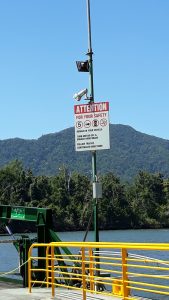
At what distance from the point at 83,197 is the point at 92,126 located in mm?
115016

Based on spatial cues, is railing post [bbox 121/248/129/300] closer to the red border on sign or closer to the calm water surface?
the red border on sign

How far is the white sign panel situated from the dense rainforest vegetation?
348 feet

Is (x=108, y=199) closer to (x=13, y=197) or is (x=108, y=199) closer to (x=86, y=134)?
(x=13, y=197)

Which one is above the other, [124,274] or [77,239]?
[124,274]

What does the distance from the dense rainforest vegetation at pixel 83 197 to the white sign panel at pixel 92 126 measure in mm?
105969

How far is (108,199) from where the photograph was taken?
135 metres

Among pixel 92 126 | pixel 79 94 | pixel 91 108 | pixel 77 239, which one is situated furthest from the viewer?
pixel 77 239

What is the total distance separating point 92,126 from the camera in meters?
14.5

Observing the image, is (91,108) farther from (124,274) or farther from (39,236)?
(124,274)

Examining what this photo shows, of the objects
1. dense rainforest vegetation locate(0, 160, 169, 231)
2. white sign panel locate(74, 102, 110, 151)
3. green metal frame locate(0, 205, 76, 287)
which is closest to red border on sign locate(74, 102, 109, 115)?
white sign panel locate(74, 102, 110, 151)

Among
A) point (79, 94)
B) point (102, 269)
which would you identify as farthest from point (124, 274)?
point (79, 94)

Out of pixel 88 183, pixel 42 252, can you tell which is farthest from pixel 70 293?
pixel 88 183

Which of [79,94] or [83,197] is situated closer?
[79,94]

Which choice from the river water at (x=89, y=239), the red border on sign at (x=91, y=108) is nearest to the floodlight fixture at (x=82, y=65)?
the red border on sign at (x=91, y=108)
